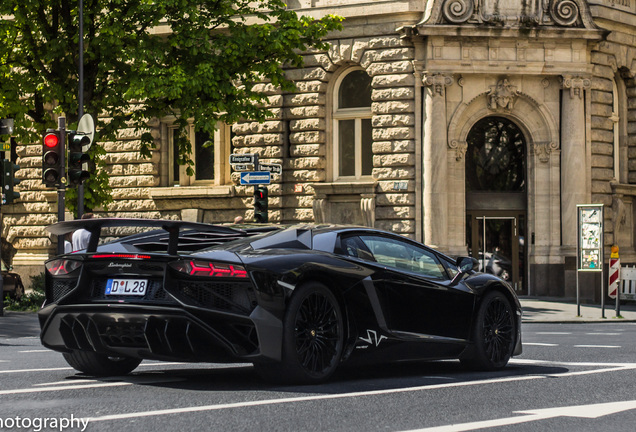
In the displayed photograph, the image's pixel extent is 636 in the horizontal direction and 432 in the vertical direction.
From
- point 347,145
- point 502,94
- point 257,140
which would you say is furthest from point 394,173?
point 257,140

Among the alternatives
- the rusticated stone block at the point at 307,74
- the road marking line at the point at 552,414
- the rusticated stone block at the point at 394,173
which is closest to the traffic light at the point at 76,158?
the road marking line at the point at 552,414

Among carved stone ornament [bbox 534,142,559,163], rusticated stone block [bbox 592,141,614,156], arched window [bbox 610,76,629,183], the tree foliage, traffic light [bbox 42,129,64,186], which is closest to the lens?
traffic light [bbox 42,129,64,186]

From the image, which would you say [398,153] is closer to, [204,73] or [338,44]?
[338,44]

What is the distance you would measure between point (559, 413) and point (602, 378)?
2.25 metres

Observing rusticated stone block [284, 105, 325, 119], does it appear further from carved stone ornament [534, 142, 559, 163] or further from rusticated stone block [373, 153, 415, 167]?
carved stone ornament [534, 142, 559, 163]

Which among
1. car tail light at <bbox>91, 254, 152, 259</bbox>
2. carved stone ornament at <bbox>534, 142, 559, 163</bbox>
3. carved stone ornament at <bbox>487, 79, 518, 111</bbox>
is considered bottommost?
car tail light at <bbox>91, 254, 152, 259</bbox>

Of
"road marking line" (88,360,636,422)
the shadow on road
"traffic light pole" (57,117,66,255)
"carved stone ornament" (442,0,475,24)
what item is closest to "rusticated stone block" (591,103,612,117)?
"carved stone ornament" (442,0,475,24)

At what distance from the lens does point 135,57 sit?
22953 mm

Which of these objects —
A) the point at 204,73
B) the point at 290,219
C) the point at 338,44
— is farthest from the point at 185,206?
the point at 204,73

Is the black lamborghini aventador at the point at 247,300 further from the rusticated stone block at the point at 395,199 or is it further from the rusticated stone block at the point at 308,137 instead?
the rusticated stone block at the point at 308,137

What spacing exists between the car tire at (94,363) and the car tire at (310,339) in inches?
56.3

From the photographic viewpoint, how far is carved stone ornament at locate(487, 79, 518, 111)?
92.6 feet

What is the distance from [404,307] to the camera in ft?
28.3

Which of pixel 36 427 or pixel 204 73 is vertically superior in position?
pixel 204 73
